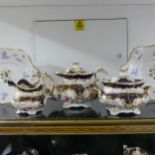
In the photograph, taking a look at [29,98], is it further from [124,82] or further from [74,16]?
[74,16]

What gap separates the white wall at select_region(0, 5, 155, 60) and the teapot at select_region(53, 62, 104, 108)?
0.26 m

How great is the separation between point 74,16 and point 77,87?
0.32m

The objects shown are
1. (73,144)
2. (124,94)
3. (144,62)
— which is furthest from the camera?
(144,62)

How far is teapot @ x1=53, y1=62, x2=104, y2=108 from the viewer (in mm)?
804

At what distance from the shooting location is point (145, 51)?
100 cm

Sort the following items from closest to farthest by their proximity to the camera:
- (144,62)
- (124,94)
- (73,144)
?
(124,94) < (73,144) < (144,62)

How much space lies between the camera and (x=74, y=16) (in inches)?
39.3

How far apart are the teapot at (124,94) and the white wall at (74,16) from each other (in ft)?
0.93

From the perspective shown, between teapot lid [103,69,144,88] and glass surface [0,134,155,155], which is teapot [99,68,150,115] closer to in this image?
teapot lid [103,69,144,88]

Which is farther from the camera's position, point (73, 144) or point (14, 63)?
point (14, 63)

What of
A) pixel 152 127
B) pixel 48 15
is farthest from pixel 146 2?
pixel 152 127

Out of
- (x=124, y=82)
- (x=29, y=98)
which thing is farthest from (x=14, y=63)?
(x=124, y=82)

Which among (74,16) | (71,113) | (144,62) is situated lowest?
(71,113)

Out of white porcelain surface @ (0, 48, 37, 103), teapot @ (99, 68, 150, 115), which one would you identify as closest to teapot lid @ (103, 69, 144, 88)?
teapot @ (99, 68, 150, 115)
